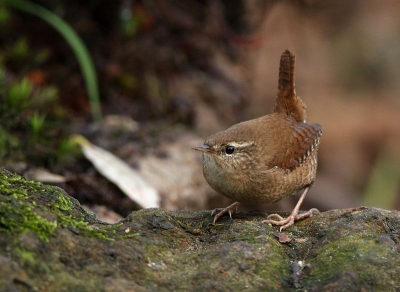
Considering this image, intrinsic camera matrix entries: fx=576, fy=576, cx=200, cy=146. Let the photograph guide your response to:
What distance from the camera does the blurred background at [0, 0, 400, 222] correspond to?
4.84 m

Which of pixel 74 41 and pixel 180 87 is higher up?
pixel 180 87

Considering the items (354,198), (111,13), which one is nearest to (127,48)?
(111,13)

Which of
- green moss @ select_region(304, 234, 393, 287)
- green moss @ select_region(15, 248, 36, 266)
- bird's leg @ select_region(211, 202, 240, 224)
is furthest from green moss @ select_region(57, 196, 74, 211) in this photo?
green moss @ select_region(304, 234, 393, 287)

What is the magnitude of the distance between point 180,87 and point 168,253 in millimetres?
4811

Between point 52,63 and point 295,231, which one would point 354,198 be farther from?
point 295,231

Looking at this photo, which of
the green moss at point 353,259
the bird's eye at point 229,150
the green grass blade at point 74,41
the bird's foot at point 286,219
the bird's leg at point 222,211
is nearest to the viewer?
the green moss at point 353,259

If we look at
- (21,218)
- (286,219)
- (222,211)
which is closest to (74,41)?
(222,211)

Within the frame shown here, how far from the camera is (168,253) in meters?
2.35

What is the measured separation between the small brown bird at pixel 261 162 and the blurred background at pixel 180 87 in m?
1.30

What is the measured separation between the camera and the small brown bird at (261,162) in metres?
3.32

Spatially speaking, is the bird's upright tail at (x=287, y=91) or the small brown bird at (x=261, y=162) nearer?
the small brown bird at (x=261, y=162)

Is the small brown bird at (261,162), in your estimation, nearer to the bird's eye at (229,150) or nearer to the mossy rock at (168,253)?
the bird's eye at (229,150)

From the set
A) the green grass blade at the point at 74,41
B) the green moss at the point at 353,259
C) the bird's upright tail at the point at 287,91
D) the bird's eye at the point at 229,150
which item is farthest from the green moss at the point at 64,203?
the green grass blade at the point at 74,41

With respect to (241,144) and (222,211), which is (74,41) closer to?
(241,144)
